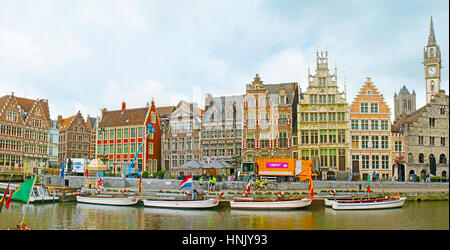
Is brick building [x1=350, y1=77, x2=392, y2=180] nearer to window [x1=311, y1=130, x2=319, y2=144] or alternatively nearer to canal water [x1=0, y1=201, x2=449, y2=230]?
window [x1=311, y1=130, x2=319, y2=144]

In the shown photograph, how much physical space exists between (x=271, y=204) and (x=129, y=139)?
113ft

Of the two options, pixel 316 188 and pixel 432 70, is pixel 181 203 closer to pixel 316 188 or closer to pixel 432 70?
pixel 316 188

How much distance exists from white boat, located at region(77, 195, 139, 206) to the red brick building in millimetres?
18909

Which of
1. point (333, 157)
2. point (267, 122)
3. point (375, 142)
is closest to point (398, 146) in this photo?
point (375, 142)

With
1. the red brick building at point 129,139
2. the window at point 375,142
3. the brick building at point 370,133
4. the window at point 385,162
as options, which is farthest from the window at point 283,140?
the red brick building at point 129,139

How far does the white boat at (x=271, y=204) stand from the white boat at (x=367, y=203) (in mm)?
2307

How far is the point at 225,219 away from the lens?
2736 centimetres

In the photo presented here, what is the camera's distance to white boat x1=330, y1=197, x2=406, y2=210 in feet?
99.6

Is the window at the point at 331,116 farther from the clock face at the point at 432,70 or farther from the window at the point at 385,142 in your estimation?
the clock face at the point at 432,70

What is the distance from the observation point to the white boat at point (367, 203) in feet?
99.6

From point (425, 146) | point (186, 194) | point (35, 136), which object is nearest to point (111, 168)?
point (35, 136)
